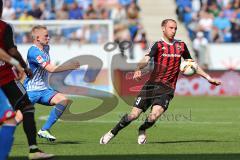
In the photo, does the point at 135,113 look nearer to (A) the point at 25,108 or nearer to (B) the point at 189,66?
(B) the point at 189,66

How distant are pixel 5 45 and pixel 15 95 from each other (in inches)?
27.0

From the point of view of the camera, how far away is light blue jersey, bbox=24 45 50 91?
12.5m

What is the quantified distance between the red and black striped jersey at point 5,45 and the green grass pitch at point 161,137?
3.84 ft

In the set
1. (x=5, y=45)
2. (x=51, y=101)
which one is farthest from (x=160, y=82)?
(x=5, y=45)

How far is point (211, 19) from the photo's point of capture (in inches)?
1182

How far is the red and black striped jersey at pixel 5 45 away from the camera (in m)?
9.68

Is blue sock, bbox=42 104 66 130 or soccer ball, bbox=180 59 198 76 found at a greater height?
soccer ball, bbox=180 59 198 76

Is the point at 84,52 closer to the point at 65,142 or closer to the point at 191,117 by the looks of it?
the point at 191,117

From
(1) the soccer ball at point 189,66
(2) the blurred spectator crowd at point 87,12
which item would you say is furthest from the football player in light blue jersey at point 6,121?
(2) the blurred spectator crowd at point 87,12

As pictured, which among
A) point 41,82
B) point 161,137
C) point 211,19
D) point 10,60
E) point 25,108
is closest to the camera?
point 10,60

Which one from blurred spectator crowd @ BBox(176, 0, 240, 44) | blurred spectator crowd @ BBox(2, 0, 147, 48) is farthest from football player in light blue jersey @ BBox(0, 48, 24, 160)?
blurred spectator crowd @ BBox(176, 0, 240, 44)

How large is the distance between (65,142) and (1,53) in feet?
13.7

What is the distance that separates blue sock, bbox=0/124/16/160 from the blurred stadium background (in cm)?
762

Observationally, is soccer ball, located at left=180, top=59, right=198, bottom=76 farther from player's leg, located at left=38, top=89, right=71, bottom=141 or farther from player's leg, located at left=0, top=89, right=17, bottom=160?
player's leg, located at left=0, top=89, right=17, bottom=160
